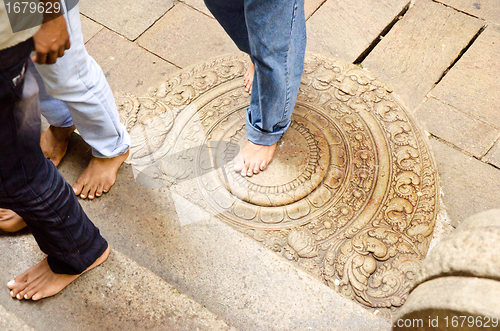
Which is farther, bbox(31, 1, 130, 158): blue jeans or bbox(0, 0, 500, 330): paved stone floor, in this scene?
bbox(0, 0, 500, 330): paved stone floor

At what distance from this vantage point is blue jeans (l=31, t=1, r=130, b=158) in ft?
4.32

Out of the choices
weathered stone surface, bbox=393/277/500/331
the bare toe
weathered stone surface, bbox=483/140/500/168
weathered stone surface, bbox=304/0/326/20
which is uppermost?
weathered stone surface, bbox=393/277/500/331

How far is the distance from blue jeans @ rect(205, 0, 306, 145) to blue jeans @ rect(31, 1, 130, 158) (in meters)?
0.61

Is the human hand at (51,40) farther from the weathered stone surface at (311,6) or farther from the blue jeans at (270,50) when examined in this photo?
the weathered stone surface at (311,6)

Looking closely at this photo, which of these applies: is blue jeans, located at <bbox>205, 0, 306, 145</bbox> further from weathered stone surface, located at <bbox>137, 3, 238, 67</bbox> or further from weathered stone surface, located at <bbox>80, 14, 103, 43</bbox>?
weathered stone surface, located at <bbox>80, 14, 103, 43</bbox>

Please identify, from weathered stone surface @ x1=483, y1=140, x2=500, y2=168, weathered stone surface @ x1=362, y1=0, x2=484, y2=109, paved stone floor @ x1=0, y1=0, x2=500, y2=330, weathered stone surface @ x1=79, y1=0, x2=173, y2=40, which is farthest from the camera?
weathered stone surface @ x1=79, y1=0, x2=173, y2=40

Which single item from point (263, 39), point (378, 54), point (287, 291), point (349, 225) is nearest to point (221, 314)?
point (287, 291)

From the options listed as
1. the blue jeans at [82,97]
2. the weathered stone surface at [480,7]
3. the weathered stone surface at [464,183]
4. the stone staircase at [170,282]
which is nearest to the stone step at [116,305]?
the stone staircase at [170,282]

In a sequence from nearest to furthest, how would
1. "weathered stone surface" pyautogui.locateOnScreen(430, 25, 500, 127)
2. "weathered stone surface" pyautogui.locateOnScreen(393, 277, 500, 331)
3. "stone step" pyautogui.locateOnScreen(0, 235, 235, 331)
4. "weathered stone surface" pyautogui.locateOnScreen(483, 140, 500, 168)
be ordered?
"weathered stone surface" pyautogui.locateOnScreen(393, 277, 500, 331) → "stone step" pyautogui.locateOnScreen(0, 235, 235, 331) → "weathered stone surface" pyautogui.locateOnScreen(483, 140, 500, 168) → "weathered stone surface" pyautogui.locateOnScreen(430, 25, 500, 127)

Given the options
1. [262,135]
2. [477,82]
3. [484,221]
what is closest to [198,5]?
[262,135]

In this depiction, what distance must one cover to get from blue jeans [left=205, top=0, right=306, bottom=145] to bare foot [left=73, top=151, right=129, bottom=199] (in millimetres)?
732

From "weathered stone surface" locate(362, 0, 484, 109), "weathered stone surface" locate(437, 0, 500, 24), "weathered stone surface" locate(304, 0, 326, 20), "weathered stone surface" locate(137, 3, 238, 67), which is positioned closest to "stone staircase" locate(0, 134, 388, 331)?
"weathered stone surface" locate(137, 3, 238, 67)

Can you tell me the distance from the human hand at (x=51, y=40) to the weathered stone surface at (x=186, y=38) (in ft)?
4.35

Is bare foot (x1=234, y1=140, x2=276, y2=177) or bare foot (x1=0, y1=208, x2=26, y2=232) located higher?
bare foot (x1=234, y1=140, x2=276, y2=177)
